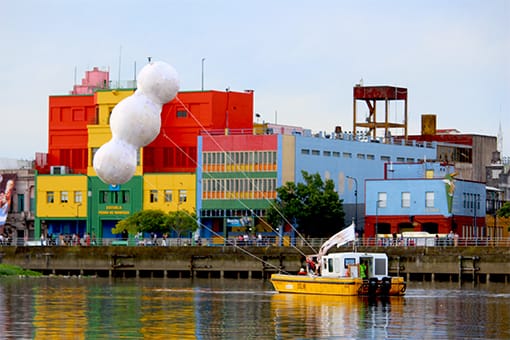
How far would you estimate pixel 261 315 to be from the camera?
235ft

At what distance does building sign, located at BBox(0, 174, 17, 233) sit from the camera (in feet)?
525

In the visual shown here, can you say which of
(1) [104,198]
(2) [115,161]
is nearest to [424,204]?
(1) [104,198]

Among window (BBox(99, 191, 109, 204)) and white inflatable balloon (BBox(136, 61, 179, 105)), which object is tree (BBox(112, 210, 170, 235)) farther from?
white inflatable balloon (BBox(136, 61, 179, 105))

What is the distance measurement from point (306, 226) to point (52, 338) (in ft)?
280

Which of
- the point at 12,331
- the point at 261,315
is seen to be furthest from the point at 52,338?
the point at 261,315

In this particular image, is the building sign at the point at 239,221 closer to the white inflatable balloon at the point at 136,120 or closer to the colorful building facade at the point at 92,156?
the colorful building facade at the point at 92,156

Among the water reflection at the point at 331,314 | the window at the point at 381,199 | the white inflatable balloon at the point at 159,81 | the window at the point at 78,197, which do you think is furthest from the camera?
the window at the point at 78,197

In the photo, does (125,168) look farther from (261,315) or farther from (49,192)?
(49,192)

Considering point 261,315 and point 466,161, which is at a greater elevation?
point 466,161

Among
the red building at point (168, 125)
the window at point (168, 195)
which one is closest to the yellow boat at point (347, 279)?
the red building at point (168, 125)

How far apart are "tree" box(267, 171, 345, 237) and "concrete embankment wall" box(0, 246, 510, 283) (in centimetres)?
1781

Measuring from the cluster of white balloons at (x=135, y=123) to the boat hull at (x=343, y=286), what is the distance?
2576 centimetres

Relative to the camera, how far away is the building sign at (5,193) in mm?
160000

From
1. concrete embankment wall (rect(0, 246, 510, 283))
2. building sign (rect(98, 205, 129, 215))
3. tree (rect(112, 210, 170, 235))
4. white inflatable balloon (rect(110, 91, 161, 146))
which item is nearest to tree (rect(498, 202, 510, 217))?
tree (rect(112, 210, 170, 235))
